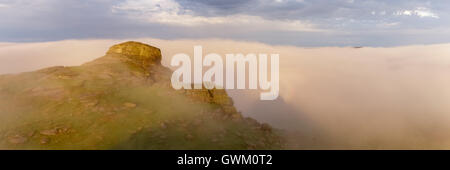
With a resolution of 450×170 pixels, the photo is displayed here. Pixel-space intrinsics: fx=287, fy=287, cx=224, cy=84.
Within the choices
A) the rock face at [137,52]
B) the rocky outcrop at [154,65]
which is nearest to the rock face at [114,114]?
the rocky outcrop at [154,65]

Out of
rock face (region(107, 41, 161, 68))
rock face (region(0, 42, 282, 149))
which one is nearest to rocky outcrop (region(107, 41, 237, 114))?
rock face (region(107, 41, 161, 68))

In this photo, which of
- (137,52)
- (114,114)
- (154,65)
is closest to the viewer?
(114,114)

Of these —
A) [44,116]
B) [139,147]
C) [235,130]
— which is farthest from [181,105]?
[44,116]

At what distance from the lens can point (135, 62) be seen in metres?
34.2

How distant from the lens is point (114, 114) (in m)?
21.1

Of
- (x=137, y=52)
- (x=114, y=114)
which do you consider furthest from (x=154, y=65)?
(x=114, y=114)

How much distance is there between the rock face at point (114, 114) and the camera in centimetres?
1789

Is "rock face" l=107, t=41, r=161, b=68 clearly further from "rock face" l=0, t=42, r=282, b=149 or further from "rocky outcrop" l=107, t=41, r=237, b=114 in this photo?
"rock face" l=0, t=42, r=282, b=149

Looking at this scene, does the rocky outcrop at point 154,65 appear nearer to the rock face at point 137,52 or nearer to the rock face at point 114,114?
the rock face at point 137,52

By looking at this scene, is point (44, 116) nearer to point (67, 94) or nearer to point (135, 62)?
point (67, 94)

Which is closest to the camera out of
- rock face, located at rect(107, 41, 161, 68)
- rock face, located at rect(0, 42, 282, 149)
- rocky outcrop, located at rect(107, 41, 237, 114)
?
rock face, located at rect(0, 42, 282, 149)

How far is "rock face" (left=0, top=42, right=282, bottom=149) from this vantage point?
17.9m

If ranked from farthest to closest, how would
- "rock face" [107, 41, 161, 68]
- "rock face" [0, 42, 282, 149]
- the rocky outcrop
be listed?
"rock face" [107, 41, 161, 68]
the rocky outcrop
"rock face" [0, 42, 282, 149]

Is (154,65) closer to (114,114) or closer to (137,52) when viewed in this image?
(137,52)
